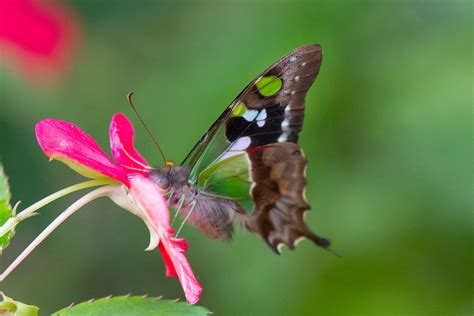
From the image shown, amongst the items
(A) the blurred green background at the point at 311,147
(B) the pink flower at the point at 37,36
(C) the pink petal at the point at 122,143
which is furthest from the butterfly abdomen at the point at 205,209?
(B) the pink flower at the point at 37,36

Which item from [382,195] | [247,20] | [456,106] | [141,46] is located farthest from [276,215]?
→ [141,46]

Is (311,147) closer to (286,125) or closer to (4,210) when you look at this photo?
(286,125)

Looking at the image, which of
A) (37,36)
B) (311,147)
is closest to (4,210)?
(311,147)

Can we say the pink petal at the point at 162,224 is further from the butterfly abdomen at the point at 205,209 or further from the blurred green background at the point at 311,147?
the blurred green background at the point at 311,147

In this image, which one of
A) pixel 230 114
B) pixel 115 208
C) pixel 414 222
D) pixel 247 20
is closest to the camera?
pixel 230 114

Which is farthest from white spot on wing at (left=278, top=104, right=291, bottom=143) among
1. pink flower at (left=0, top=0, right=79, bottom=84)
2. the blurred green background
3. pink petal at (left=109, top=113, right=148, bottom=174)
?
pink flower at (left=0, top=0, right=79, bottom=84)

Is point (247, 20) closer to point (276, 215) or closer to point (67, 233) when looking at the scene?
point (67, 233)
